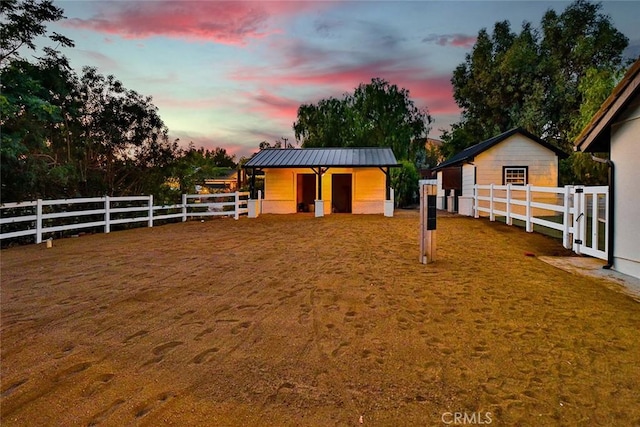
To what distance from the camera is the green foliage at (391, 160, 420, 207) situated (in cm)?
2669

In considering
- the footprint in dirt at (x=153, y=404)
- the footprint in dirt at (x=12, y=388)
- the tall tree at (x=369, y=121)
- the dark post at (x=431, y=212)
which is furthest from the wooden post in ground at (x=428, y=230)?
the tall tree at (x=369, y=121)

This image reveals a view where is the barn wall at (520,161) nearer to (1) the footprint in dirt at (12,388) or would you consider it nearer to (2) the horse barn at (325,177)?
(2) the horse barn at (325,177)

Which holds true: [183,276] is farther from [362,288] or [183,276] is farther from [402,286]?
[402,286]

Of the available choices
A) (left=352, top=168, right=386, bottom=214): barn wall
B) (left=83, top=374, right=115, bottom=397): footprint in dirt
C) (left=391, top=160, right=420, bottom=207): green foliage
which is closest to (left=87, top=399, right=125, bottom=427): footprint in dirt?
(left=83, top=374, right=115, bottom=397): footprint in dirt

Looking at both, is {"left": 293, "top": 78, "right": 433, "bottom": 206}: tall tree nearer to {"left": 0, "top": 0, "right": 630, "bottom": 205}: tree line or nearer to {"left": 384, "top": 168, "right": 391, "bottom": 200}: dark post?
{"left": 0, "top": 0, "right": 630, "bottom": 205}: tree line

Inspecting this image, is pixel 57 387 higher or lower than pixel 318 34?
lower

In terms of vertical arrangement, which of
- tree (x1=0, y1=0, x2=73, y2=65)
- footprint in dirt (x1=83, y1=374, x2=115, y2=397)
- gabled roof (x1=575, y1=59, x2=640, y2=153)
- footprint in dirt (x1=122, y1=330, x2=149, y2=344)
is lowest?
footprint in dirt (x1=83, y1=374, x2=115, y2=397)

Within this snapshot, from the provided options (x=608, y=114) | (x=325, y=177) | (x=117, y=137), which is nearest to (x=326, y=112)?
(x=325, y=177)

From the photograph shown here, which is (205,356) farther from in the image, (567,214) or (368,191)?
(368,191)

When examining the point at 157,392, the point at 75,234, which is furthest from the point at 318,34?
the point at 157,392

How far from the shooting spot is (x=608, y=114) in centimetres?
662

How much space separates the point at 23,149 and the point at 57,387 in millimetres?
9038

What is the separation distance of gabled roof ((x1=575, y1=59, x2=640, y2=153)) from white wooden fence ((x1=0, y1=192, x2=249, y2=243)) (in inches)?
528

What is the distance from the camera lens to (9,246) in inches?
414
